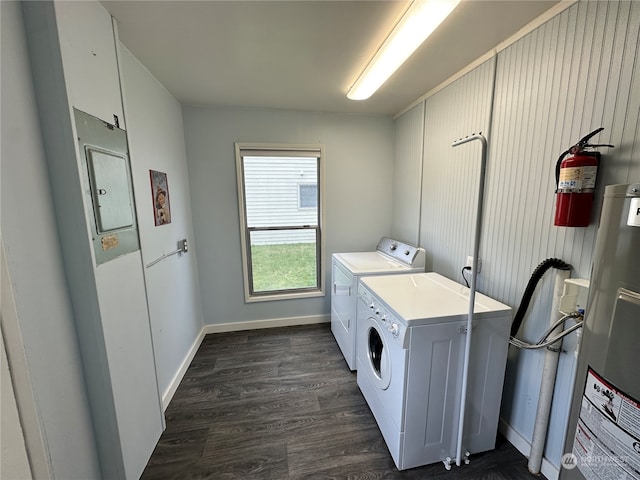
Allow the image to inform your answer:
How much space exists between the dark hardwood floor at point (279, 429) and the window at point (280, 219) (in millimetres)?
850

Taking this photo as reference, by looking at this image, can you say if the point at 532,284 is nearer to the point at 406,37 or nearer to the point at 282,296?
the point at 406,37

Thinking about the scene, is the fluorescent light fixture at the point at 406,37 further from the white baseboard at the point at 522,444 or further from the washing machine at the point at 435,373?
the white baseboard at the point at 522,444

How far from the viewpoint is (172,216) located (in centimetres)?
218

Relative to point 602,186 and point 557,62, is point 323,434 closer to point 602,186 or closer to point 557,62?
point 602,186

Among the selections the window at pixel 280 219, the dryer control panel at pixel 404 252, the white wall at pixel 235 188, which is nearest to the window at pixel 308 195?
the window at pixel 280 219

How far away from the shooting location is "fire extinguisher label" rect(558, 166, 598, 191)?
1.11 m

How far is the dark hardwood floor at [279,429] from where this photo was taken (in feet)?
4.82

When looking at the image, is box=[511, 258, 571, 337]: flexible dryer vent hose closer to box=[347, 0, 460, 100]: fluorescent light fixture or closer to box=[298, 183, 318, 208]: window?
box=[347, 0, 460, 100]: fluorescent light fixture

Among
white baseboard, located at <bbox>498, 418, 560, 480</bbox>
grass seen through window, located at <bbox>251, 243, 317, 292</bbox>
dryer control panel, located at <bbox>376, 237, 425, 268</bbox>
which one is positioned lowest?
white baseboard, located at <bbox>498, 418, 560, 480</bbox>

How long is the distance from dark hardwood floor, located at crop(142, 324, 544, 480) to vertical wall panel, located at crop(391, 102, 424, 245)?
5.11 feet

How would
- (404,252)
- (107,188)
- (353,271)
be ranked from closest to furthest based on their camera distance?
(107,188)
(353,271)
(404,252)

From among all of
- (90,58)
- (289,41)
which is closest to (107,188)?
Result: (90,58)

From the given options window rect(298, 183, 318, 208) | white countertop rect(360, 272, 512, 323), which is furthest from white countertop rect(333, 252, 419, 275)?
window rect(298, 183, 318, 208)

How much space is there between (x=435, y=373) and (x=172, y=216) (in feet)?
7.44
